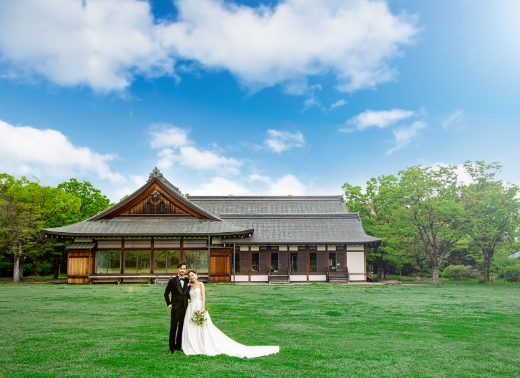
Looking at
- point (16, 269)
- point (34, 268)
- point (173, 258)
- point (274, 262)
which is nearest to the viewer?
point (173, 258)

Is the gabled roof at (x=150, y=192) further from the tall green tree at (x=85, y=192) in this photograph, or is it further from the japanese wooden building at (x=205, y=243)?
the tall green tree at (x=85, y=192)

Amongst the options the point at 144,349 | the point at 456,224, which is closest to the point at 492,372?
the point at 144,349

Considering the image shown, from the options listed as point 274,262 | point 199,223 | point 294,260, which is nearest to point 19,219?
point 199,223

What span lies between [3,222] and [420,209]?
97.9 ft

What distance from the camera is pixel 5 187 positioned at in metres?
34.9

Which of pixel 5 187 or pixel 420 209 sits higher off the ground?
pixel 5 187

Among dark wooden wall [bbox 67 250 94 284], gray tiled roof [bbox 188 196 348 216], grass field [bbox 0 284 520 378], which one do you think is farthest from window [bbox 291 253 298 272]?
grass field [bbox 0 284 520 378]

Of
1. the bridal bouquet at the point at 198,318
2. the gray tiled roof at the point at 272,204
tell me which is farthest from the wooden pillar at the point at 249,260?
the bridal bouquet at the point at 198,318

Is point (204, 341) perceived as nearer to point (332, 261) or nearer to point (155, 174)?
point (332, 261)

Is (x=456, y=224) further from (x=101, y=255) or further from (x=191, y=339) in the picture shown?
(x=191, y=339)

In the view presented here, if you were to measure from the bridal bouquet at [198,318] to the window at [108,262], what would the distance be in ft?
73.0

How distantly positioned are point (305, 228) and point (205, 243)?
7566 millimetres

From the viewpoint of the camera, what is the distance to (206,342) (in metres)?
8.30

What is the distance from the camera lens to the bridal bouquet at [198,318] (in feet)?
27.1
